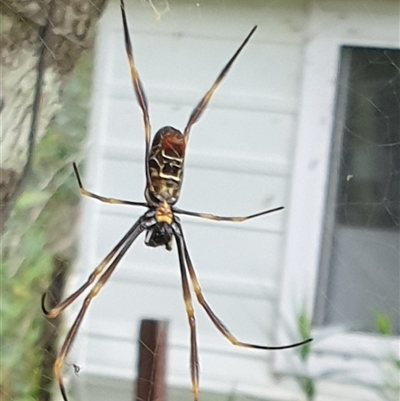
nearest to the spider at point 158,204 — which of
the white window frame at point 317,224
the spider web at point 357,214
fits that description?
the spider web at point 357,214

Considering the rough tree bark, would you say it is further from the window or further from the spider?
the window

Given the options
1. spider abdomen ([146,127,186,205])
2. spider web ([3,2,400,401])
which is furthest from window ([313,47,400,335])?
spider abdomen ([146,127,186,205])

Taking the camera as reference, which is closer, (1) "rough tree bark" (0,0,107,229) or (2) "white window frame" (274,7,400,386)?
(1) "rough tree bark" (0,0,107,229)

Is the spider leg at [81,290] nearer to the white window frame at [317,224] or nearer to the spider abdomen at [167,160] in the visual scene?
the spider abdomen at [167,160]

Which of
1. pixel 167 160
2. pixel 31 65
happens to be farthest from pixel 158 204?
pixel 31 65

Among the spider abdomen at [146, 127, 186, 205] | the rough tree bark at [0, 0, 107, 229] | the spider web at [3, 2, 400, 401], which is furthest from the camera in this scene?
the spider web at [3, 2, 400, 401]

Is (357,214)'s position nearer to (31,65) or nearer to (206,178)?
(206,178)
